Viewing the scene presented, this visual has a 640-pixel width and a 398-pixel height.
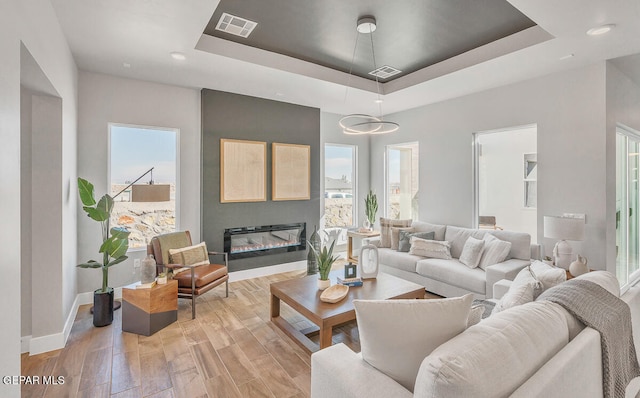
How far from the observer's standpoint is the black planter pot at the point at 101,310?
332cm

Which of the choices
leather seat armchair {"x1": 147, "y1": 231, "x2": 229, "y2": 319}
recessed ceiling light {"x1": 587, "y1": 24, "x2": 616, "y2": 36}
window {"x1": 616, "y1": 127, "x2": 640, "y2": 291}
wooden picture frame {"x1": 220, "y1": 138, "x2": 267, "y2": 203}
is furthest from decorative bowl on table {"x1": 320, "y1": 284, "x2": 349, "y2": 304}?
window {"x1": 616, "y1": 127, "x2": 640, "y2": 291}

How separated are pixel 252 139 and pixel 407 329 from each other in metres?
4.18

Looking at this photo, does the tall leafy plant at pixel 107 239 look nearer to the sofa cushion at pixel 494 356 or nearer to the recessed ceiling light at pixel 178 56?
the recessed ceiling light at pixel 178 56

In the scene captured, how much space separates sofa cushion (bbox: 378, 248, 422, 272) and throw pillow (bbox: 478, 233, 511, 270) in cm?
84

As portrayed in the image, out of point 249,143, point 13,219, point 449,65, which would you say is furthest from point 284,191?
point 13,219

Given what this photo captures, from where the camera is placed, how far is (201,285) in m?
3.59

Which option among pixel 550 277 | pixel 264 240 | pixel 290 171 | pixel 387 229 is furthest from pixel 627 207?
pixel 264 240

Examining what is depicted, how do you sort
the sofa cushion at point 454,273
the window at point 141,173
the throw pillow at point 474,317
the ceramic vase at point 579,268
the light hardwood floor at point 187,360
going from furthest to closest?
the window at point 141,173 → the sofa cushion at point 454,273 → the ceramic vase at point 579,268 → the light hardwood floor at point 187,360 → the throw pillow at point 474,317

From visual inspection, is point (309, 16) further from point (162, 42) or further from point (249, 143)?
point (249, 143)

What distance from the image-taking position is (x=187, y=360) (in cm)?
267

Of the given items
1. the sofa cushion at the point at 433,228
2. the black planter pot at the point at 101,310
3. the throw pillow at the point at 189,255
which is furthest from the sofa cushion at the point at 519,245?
the black planter pot at the point at 101,310

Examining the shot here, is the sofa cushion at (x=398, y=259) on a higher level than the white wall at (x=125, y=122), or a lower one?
lower

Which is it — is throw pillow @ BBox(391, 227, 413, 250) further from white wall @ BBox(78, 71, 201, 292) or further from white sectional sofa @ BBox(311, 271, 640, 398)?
white sectional sofa @ BBox(311, 271, 640, 398)

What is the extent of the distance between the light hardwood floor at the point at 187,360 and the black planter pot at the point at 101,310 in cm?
7
